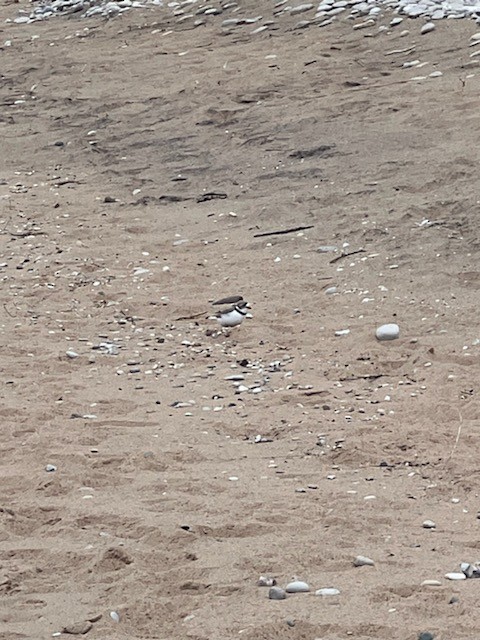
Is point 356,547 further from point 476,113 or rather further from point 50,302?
point 476,113

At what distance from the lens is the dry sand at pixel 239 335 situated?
3.50 meters

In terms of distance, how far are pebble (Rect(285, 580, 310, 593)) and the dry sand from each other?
0.06 meters

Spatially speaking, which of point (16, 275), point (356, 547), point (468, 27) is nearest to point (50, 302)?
point (16, 275)

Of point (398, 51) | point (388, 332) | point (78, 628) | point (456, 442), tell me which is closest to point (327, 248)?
point (388, 332)

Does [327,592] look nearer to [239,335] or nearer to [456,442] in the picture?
[456,442]

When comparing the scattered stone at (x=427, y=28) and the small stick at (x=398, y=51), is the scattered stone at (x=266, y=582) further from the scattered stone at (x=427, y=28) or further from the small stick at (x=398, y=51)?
the scattered stone at (x=427, y=28)

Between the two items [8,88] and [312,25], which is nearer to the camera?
[312,25]

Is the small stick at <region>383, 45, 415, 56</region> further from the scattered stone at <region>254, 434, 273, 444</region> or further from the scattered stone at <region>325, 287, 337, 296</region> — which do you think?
the scattered stone at <region>254, 434, 273, 444</region>

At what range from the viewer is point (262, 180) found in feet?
25.8

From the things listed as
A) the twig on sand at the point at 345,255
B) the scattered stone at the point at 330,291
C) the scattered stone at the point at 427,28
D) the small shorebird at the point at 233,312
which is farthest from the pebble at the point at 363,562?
the scattered stone at the point at 427,28

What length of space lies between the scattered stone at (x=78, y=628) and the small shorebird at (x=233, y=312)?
2.91 m

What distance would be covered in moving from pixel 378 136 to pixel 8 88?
424 centimetres

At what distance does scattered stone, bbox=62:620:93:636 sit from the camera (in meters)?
3.17

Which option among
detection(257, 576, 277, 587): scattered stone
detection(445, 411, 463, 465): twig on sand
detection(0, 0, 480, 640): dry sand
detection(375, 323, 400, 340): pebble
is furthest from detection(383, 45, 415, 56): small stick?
detection(257, 576, 277, 587): scattered stone
